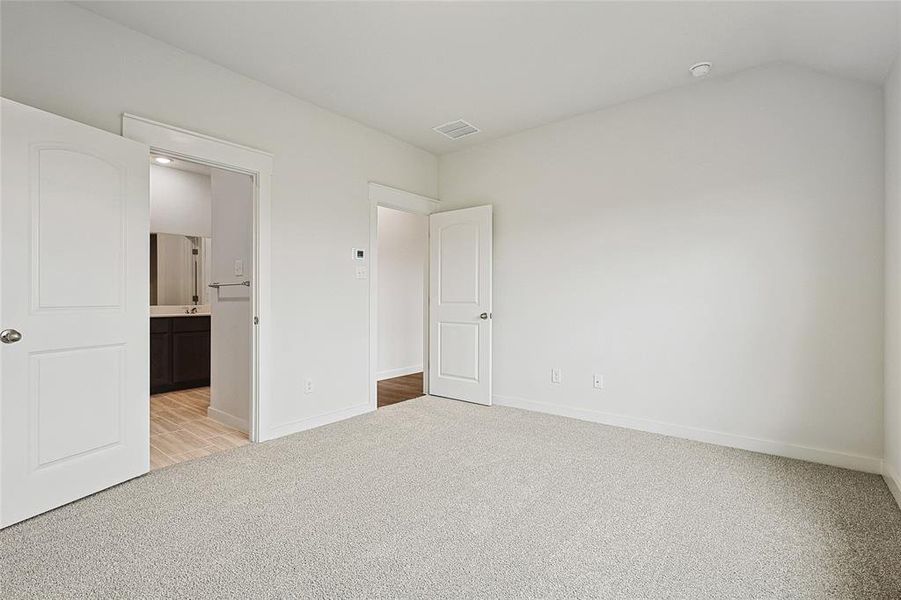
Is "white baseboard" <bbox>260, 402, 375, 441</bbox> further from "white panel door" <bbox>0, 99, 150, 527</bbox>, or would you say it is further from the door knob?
the door knob

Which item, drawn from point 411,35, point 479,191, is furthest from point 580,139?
point 411,35

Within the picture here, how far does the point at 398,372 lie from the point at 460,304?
2006mm

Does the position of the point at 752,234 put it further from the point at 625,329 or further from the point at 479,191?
the point at 479,191

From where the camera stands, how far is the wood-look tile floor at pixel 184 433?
10.1ft

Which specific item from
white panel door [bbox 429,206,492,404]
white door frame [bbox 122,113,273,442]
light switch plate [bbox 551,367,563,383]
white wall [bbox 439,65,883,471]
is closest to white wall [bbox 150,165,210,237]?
white door frame [bbox 122,113,273,442]

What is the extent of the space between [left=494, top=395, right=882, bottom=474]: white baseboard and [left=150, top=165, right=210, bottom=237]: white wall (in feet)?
15.6

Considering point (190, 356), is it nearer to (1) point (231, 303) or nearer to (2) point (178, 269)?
(2) point (178, 269)

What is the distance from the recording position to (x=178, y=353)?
508cm

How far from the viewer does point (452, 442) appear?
332 centimetres

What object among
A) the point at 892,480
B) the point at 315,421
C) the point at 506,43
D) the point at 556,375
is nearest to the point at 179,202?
the point at 315,421

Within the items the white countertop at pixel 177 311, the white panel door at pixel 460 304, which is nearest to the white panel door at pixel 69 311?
the white panel door at pixel 460 304

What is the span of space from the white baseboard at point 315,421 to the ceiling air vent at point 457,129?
8.88 feet

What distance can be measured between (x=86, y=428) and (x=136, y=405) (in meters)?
0.26

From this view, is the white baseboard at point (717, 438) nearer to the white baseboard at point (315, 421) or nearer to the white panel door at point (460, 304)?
the white panel door at point (460, 304)
